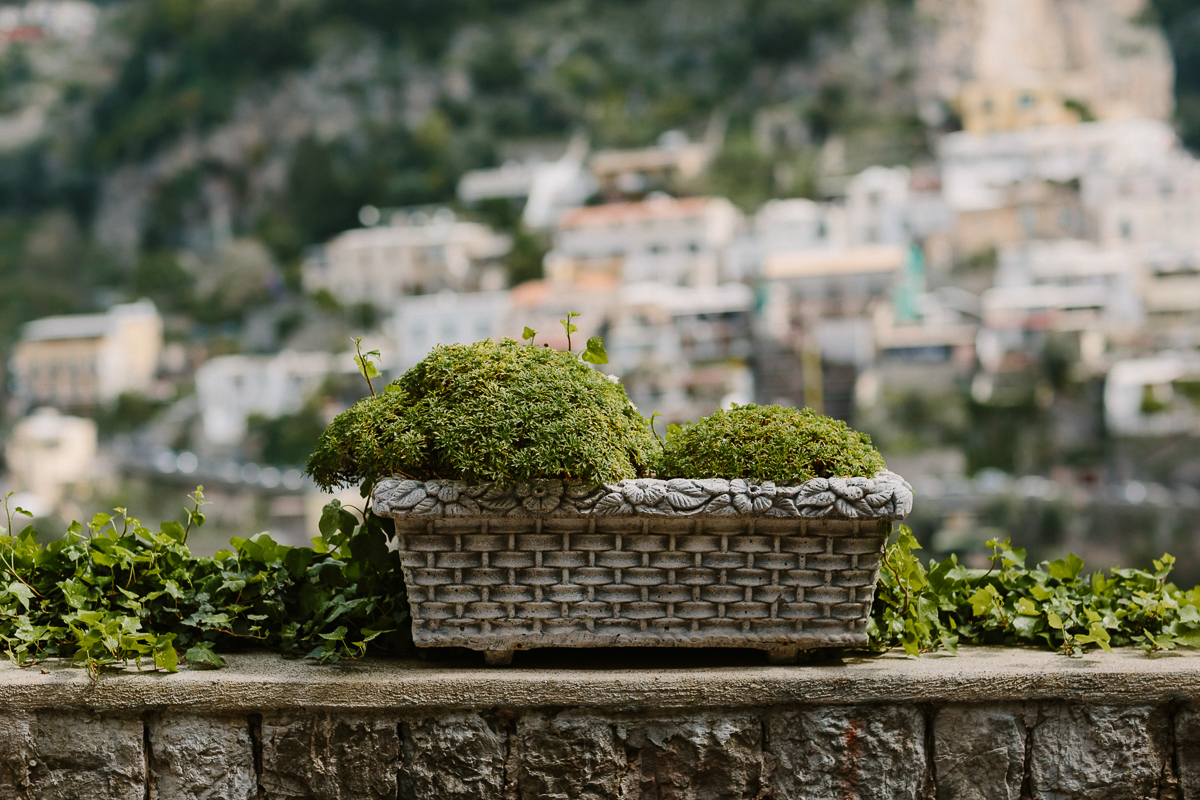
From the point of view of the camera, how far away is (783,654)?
5.24ft

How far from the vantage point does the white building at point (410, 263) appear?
159 feet

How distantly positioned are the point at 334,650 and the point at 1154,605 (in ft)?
3.56

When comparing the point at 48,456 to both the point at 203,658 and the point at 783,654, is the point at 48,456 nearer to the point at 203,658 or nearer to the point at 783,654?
the point at 203,658

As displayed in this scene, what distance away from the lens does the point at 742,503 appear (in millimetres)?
1499

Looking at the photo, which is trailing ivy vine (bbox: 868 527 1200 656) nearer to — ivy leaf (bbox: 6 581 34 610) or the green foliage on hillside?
ivy leaf (bbox: 6 581 34 610)

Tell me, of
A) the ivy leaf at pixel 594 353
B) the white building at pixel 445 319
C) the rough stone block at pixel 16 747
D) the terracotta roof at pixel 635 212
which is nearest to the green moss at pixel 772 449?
the ivy leaf at pixel 594 353

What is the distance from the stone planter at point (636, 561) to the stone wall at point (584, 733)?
0.18 ft

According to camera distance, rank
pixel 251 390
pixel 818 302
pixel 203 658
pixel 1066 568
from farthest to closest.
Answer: pixel 251 390, pixel 818 302, pixel 1066 568, pixel 203 658

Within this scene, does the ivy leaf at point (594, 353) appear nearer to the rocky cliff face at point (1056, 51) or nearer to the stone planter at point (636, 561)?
the stone planter at point (636, 561)

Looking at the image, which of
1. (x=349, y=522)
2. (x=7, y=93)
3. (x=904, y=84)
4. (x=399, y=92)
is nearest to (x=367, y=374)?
(x=349, y=522)

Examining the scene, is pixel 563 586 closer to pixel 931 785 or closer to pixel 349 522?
pixel 349 522

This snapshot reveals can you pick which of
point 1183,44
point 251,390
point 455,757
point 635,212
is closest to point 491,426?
point 455,757

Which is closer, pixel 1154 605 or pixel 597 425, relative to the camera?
pixel 597 425

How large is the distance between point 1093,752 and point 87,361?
166ft
